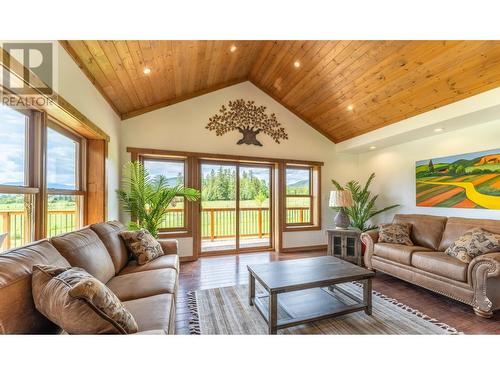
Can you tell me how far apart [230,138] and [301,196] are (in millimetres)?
2166

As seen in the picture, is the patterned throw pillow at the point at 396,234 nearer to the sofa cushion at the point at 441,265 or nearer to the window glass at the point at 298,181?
the sofa cushion at the point at 441,265

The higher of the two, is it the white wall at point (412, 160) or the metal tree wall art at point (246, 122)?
the metal tree wall art at point (246, 122)

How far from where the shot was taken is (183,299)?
263 centimetres

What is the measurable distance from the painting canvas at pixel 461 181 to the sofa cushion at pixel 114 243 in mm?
4898

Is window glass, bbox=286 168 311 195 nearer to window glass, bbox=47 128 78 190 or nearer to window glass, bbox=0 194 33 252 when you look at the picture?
window glass, bbox=47 128 78 190

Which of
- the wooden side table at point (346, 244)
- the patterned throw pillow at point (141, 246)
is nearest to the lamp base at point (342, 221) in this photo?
the wooden side table at point (346, 244)

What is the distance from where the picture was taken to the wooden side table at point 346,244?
407cm

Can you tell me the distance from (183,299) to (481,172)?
4579mm

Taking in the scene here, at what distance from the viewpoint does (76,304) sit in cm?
100

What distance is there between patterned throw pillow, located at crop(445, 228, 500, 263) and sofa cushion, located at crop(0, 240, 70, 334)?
3.76m

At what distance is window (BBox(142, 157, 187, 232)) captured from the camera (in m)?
4.24

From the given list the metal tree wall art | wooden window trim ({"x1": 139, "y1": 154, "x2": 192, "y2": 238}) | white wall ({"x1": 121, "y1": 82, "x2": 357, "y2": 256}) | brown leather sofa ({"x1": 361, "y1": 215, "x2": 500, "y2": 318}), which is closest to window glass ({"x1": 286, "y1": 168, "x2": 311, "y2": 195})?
white wall ({"x1": 121, "y1": 82, "x2": 357, "y2": 256})
